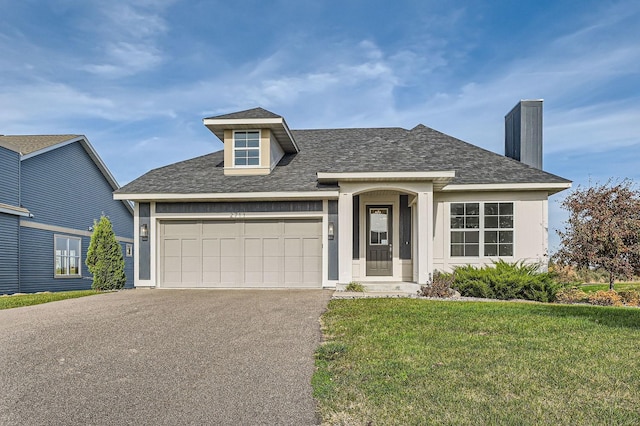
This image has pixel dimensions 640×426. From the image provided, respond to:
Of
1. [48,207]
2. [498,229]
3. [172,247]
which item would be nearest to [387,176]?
[498,229]

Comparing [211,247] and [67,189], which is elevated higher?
[67,189]

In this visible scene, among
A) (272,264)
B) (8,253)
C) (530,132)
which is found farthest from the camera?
(8,253)

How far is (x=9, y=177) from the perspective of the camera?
16.3 m

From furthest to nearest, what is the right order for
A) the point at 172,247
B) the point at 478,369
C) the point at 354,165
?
the point at 172,247, the point at 354,165, the point at 478,369

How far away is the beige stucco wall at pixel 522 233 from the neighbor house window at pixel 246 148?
5976 millimetres

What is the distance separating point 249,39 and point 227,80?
1451 millimetres

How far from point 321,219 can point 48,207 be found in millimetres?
11960

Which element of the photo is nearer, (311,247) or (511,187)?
(511,187)

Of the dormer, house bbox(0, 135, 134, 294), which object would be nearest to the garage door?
Answer: the dormer

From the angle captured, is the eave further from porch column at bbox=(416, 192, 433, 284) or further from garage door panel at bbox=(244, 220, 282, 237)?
porch column at bbox=(416, 192, 433, 284)

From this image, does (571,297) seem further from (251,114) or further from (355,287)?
(251,114)

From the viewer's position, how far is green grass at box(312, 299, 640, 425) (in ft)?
12.8

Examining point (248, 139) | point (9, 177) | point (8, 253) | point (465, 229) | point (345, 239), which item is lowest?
point (8, 253)

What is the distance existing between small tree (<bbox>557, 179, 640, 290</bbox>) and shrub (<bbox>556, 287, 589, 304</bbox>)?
2096mm
